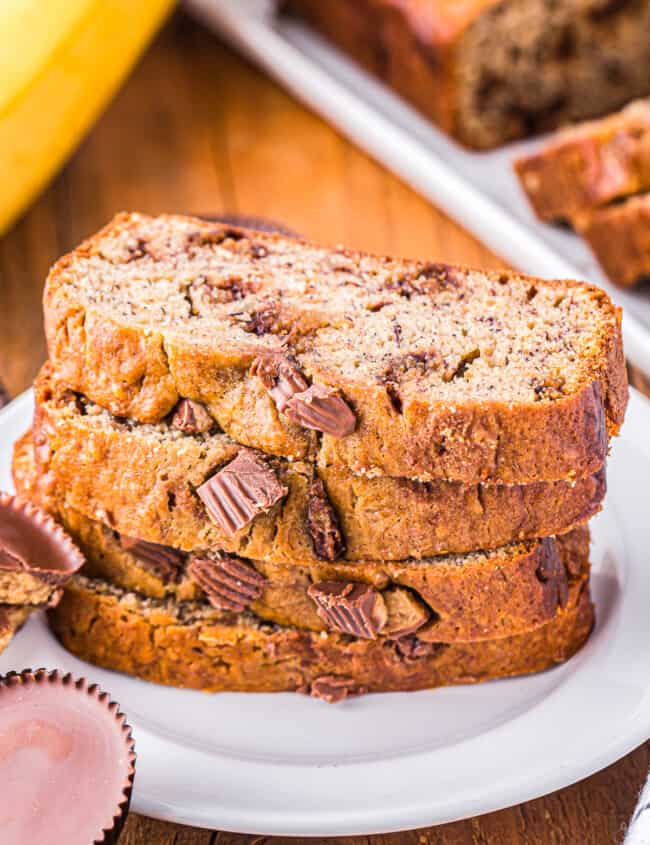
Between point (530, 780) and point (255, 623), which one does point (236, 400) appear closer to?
point (255, 623)

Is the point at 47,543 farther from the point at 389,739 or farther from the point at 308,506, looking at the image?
the point at 389,739

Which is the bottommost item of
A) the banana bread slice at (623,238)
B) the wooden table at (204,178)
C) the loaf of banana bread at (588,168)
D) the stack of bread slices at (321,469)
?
the banana bread slice at (623,238)

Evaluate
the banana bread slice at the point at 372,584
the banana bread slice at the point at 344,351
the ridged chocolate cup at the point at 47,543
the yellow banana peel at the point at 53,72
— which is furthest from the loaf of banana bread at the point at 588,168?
the ridged chocolate cup at the point at 47,543

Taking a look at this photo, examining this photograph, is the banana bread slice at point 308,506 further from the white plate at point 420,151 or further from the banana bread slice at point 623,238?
the banana bread slice at point 623,238

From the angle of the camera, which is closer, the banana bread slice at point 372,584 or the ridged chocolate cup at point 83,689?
the ridged chocolate cup at point 83,689

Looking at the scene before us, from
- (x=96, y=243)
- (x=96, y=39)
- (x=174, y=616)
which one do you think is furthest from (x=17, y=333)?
(x=174, y=616)
